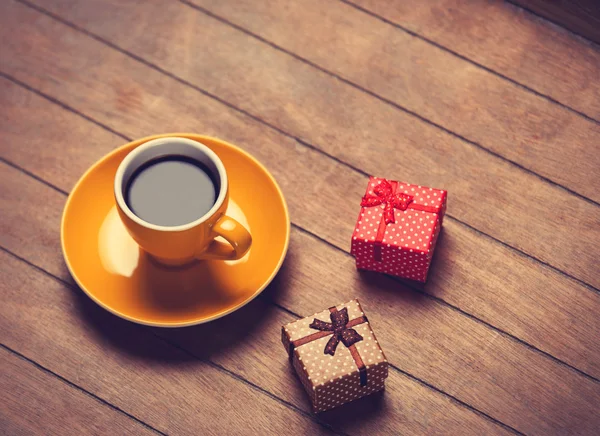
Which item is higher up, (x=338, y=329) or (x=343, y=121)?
(x=343, y=121)

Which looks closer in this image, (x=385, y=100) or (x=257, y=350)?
(x=257, y=350)

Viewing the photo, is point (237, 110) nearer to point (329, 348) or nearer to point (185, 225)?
point (185, 225)

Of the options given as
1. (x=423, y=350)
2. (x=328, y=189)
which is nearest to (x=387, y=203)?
(x=328, y=189)

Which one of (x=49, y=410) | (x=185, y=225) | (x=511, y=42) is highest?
(x=511, y=42)

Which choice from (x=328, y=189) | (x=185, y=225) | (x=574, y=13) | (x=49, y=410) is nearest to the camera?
(x=185, y=225)

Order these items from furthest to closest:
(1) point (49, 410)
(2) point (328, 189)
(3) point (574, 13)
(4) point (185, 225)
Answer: (3) point (574, 13) → (2) point (328, 189) → (1) point (49, 410) → (4) point (185, 225)

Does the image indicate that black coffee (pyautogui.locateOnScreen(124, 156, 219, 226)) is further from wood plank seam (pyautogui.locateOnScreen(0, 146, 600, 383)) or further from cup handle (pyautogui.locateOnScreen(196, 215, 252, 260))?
wood plank seam (pyautogui.locateOnScreen(0, 146, 600, 383))
